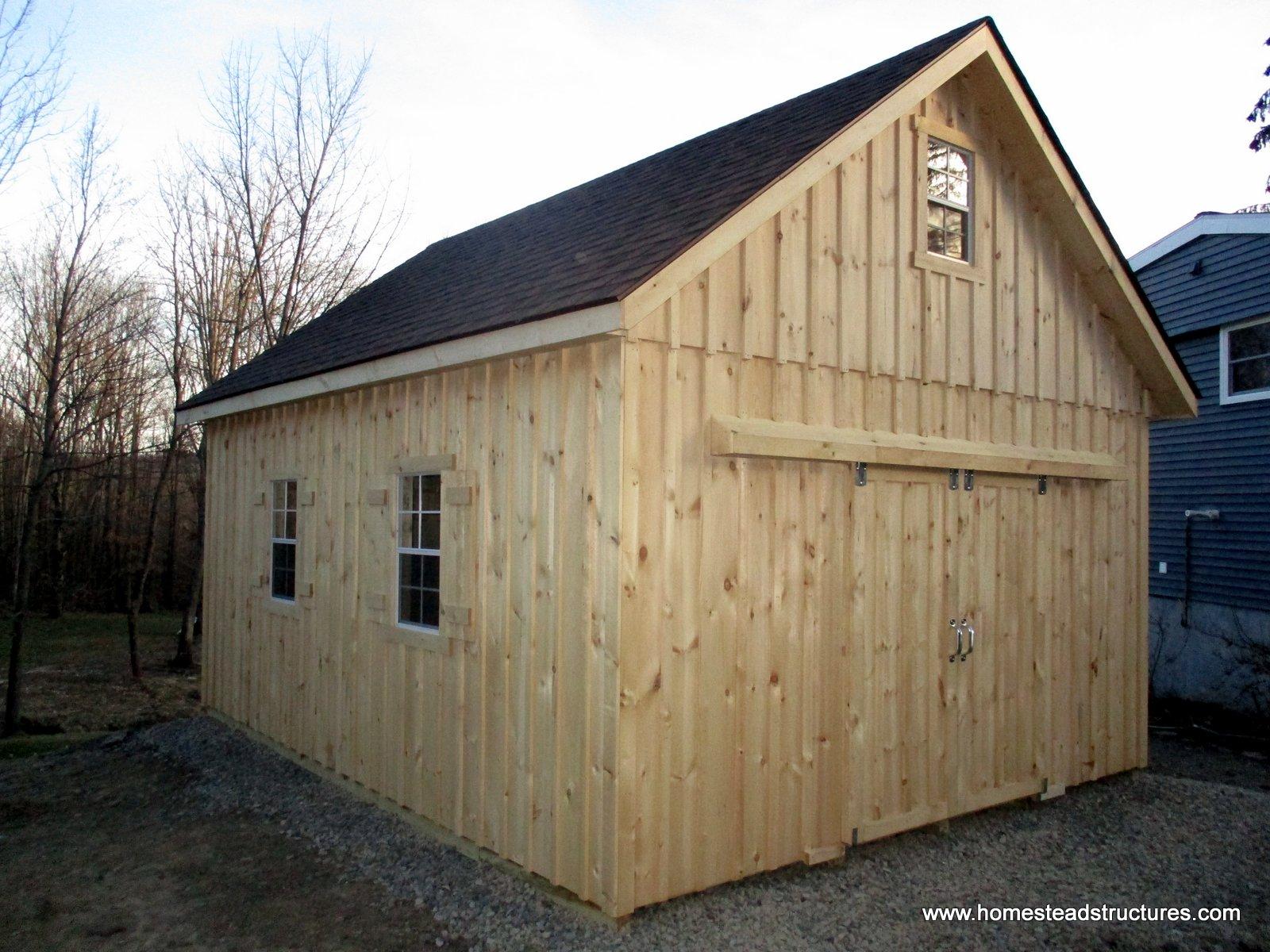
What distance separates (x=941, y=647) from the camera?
6.32 meters

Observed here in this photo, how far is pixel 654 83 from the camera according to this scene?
9.94 m

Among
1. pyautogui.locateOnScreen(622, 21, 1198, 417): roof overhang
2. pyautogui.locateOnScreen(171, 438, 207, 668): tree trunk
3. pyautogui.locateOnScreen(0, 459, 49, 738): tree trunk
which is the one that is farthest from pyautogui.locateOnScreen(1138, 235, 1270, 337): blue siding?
pyautogui.locateOnScreen(171, 438, 207, 668): tree trunk

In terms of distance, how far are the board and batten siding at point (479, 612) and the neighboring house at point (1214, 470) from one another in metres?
10.0

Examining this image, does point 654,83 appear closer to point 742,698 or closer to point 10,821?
point 742,698

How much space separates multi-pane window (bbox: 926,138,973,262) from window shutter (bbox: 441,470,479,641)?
353 cm

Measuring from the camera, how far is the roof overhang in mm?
4875

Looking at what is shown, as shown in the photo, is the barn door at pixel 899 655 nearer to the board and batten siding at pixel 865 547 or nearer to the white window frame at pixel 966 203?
the board and batten siding at pixel 865 547

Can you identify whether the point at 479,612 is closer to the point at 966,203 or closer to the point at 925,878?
the point at 925,878

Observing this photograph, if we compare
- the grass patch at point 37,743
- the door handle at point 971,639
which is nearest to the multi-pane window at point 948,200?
the door handle at point 971,639

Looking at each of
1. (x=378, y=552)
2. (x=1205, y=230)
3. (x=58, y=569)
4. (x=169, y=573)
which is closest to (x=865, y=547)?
(x=378, y=552)

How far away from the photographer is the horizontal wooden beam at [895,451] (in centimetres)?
505

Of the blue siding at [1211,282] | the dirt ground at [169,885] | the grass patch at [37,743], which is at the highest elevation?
the blue siding at [1211,282]

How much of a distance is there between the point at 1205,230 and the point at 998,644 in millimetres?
8908

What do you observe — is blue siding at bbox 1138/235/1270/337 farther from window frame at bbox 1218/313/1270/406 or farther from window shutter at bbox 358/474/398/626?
window shutter at bbox 358/474/398/626
